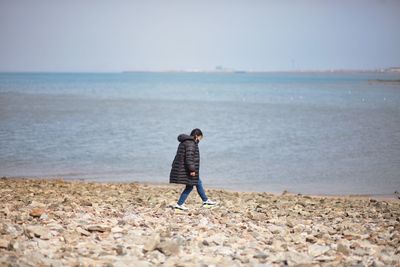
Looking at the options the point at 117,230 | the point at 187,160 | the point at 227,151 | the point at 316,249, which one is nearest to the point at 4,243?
the point at 117,230

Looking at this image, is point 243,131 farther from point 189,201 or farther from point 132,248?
point 132,248

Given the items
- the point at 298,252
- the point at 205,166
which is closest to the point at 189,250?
the point at 298,252

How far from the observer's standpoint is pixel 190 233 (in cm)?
941

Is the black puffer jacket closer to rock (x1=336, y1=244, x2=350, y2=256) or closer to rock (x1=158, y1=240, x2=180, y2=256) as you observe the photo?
rock (x1=158, y1=240, x2=180, y2=256)

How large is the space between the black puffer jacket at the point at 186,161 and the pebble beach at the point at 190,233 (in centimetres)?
70

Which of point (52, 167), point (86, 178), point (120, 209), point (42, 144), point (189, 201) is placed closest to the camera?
point (120, 209)

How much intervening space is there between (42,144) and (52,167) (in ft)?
26.1

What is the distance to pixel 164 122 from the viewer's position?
49312 millimetres

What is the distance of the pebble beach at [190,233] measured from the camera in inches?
305

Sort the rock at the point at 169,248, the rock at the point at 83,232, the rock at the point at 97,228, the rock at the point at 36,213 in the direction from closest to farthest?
the rock at the point at 169,248 → the rock at the point at 83,232 → the rock at the point at 97,228 → the rock at the point at 36,213

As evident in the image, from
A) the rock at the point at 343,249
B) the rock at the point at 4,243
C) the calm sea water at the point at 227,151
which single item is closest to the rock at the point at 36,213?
the rock at the point at 4,243

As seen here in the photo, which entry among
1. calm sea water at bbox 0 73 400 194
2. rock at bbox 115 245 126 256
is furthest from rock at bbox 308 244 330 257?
calm sea water at bbox 0 73 400 194

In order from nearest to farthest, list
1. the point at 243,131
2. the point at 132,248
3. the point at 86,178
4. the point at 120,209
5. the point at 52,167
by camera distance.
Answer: the point at 132,248
the point at 120,209
the point at 86,178
the point at 52,167
the point at 243,131

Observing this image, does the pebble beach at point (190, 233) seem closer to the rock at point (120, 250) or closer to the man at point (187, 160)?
the rock at point (120, 250)
